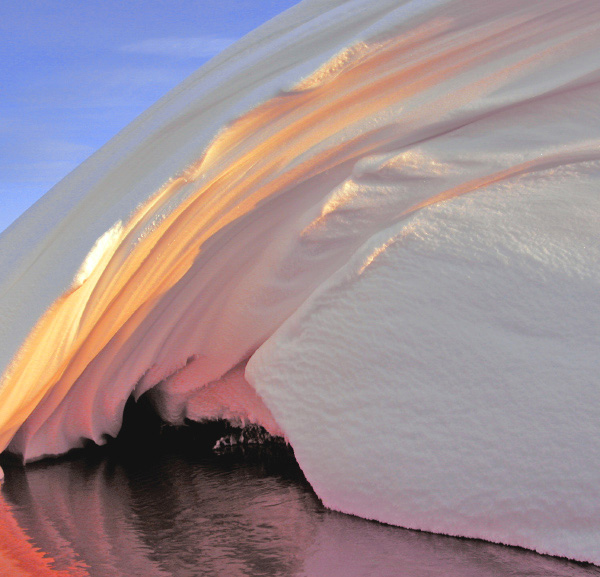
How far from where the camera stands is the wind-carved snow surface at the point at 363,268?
112 cm

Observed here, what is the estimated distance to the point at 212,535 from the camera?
44.0 inches

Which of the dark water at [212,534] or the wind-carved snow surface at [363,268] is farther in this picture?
the wind-carved snow surface at [363,268]

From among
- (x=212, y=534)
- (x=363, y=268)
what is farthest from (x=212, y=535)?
(x=363, y=268)

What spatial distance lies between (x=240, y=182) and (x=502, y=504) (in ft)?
2.68

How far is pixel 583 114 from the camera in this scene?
1413 millimetres

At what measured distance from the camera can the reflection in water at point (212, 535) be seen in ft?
3.23

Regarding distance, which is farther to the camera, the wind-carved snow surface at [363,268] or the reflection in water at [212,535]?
the wind-carved snow surface at [363,268]

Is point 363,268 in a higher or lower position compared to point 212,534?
higher

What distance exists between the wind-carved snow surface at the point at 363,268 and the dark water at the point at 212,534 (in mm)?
72

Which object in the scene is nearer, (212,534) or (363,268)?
(212,534)

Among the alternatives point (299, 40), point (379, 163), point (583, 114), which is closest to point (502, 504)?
point (379, 163)

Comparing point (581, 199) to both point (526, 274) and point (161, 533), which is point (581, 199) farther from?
point (161, 533)

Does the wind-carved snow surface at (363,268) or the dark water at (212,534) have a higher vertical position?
the wind-carved snow surface at (363,268)

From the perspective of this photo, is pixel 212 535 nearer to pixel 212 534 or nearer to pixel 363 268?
pixel 212 534
